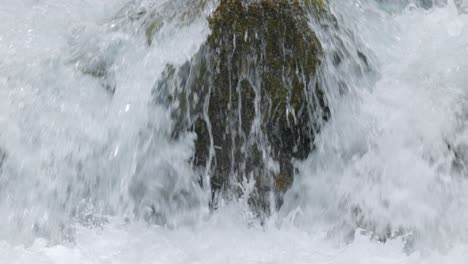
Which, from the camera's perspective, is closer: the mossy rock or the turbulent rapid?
the turbulent rapid

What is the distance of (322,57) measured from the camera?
4.25 metres

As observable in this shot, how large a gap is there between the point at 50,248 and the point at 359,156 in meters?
2.11

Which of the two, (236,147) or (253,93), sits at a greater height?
(253,93)

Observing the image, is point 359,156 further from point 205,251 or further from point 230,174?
point 205,251

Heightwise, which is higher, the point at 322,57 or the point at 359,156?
the point at 322,57

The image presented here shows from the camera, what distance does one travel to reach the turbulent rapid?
4.00 metres

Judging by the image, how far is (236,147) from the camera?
13.9ft

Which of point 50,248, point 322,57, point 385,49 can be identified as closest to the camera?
point 50,248

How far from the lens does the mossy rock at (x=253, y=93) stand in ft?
13.6

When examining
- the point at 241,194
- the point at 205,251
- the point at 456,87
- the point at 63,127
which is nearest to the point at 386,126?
the point at 456,87

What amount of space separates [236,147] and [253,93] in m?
0.38

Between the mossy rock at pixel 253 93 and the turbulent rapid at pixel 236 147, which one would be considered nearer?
the turbulent rapid at pixel 236 147

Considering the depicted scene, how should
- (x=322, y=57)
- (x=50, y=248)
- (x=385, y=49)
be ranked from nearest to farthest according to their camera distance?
1. (x=50, y=248)
2. (x=322, y=57)
3. (x=385, y=49)

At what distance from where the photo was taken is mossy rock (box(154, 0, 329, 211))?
4.14m
